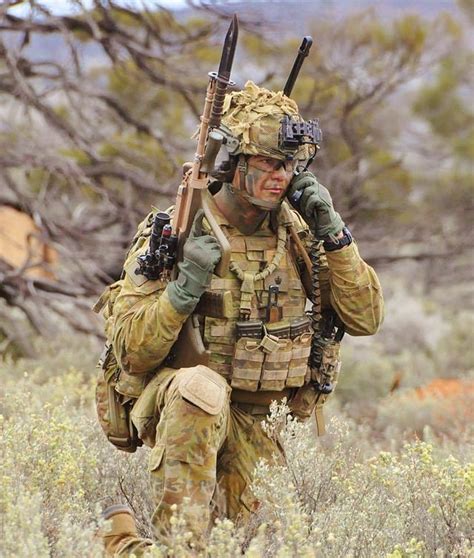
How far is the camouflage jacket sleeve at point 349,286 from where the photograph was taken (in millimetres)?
4684

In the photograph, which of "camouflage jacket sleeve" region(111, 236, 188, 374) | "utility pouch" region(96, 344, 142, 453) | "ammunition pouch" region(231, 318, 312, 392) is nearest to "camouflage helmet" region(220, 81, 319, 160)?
"camouflage jacket sleeve" region(111, 236, 188, 374)

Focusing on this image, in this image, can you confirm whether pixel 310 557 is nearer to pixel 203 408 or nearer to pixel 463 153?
pixel 203 408

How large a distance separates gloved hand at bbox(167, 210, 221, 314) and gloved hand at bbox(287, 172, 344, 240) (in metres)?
0.48

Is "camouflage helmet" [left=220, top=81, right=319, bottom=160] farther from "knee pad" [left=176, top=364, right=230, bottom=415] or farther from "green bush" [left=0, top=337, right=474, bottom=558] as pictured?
"green bush" [left=0, top=337, right=474, bottom=558]

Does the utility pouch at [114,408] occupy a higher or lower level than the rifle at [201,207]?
lower

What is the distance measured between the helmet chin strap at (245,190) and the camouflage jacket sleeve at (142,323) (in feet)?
1.64

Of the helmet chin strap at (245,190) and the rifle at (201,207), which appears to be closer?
the rifle at (201,207)

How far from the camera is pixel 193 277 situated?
430cm

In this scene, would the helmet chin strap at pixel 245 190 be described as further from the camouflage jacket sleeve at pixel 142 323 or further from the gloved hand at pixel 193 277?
the camouflage jacket sleeve at pixel 142 323

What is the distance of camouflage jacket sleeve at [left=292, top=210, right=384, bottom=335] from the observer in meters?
4.68

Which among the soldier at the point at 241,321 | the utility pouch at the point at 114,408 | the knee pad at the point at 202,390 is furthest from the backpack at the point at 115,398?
the knee pad at the point at 202,390

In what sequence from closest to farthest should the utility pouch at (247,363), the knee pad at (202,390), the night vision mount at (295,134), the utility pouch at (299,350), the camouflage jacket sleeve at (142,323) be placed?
the knee pad at (202,390)
the camouflage jacket sleeve at (142,323)
the night vision mount at (295,134)
the utility pouch at (247,363)
the utility pouch at (299,350)

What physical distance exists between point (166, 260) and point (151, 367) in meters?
0.46

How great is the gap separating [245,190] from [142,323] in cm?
76
